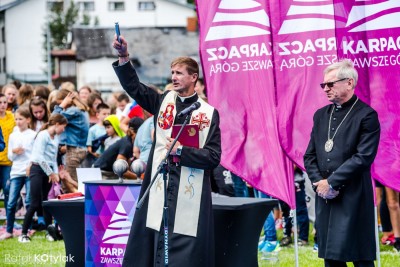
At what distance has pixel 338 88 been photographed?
7.52 meters

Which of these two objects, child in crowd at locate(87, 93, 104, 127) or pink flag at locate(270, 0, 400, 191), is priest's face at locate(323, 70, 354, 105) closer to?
pink flag at locate(270, 0, 400, 191)

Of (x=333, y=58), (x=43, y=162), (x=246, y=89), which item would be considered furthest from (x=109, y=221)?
(x=43, y=162)

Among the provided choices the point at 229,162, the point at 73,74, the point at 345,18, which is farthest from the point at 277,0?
the point at 73,74

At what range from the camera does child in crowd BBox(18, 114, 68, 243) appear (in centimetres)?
1234

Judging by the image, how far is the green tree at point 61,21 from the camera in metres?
78.0

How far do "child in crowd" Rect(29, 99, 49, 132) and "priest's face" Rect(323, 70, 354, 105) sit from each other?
6.42 m

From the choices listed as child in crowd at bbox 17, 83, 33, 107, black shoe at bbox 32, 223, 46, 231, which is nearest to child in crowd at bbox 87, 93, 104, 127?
child in crowd at bbox 17, 83, 33, 107

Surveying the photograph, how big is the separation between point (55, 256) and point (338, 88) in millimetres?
4617

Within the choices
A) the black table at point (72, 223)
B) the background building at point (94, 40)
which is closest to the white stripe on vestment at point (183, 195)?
the black table at point (72, 223)

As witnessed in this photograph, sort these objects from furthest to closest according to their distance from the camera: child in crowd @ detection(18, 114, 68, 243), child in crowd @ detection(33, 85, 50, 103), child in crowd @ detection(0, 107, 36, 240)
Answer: child in crowd @ detection(33, 85, 50, 103), child in crowd @ detection(0, 107, 36, 240), child in crowd @ detection(18, 114, 68, 243)

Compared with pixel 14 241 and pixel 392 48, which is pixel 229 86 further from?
pixel 14 241

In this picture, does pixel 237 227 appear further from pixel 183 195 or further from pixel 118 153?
pixel 118 153

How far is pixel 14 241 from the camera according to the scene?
1233 cm

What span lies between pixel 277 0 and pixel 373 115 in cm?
184
